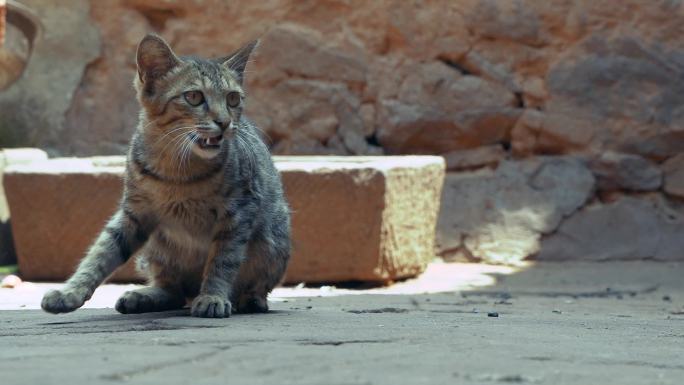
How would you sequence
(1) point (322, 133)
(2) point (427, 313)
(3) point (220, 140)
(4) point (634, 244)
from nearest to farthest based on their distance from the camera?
(3) point (220, 140)
(2) point (427, 313)
(4) point (634, 244)
(1) point (322, 133)

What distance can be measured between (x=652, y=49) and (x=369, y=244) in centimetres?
295

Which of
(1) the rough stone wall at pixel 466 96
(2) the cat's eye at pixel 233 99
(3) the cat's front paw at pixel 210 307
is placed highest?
(1) the rough stone wall at pixel 466 96

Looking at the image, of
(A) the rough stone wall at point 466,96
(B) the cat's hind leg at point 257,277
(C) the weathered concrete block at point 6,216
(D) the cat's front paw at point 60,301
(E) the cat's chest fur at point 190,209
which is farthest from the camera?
(A) the rough stone wall at point 466,96

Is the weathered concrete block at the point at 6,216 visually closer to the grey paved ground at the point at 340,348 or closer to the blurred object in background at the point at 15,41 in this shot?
the blurred object in background at the point at 15,41

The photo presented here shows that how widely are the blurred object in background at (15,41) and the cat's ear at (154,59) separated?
4.39 metres

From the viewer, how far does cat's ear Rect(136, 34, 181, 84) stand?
14.2ft

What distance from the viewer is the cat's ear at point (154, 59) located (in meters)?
Answer: 4.32

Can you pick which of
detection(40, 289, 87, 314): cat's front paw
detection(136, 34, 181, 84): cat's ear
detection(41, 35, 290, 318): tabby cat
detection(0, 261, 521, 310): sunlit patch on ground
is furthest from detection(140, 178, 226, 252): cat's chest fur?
detection(0, 261, 521, 310): sunlit patch on ground

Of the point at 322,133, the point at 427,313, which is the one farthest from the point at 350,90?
the point at 427,313

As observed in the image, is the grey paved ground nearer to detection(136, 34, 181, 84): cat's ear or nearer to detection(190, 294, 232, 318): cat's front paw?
detection(190, 294, 232, 318): cat's front paw

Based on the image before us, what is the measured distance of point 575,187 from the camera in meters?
8.27

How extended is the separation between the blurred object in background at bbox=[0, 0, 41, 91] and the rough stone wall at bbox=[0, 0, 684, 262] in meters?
0.18

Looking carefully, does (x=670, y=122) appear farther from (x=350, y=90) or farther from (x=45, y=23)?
(x=45, y=23)

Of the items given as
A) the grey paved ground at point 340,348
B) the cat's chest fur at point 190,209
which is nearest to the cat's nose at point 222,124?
the cat's chest fur at point 190,209
